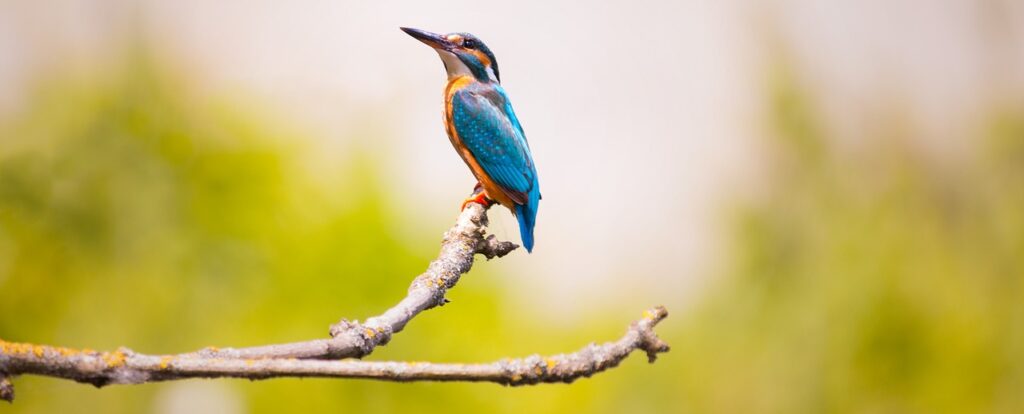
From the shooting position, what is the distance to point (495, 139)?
1.29 meters

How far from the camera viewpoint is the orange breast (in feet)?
4.16

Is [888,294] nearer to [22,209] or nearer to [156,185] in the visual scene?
[156,185]

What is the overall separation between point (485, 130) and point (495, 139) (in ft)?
0.06

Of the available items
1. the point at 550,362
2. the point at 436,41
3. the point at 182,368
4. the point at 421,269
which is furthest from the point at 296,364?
the point at 421,269

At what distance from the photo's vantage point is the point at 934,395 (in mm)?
2176

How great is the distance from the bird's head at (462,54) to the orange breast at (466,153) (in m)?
0.01

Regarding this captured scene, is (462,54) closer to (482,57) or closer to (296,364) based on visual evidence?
(482,57)

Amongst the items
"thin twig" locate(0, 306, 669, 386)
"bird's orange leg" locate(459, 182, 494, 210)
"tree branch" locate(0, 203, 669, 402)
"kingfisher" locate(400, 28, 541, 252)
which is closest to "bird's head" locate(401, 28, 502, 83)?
"kingfisher" locate(400, 28, 541, 252)

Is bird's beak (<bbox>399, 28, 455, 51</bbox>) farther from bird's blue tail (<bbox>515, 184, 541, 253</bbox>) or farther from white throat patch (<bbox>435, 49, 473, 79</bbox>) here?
bird's blue tail (<bbox>515, 184, 541, 253</bbox>)

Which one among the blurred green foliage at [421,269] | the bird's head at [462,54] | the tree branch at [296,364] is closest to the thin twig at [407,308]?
the tree branch at [296,364]

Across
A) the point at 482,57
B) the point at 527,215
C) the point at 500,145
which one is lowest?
the point at 527,215

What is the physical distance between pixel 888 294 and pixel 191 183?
174 cm

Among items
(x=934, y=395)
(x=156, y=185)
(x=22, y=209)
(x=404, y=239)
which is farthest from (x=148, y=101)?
(x=934, y=395)

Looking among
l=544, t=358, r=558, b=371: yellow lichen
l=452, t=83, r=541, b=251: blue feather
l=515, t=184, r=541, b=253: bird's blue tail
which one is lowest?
l=544, t=358, r=558, b=371: yellow lichen
